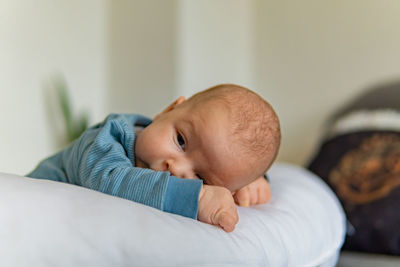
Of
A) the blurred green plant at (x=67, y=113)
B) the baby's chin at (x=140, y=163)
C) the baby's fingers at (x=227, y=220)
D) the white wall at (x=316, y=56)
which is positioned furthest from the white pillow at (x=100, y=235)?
the white wall at (x=316, y=56)

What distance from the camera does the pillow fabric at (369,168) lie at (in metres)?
1.44

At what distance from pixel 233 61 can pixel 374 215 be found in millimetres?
1532

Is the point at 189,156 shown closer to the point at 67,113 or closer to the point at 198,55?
the point at 67,113

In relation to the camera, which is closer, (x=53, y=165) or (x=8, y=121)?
(x=53, y=165)

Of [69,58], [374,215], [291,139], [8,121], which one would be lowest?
[291,139]

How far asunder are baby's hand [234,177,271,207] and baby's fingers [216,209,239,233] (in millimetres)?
244

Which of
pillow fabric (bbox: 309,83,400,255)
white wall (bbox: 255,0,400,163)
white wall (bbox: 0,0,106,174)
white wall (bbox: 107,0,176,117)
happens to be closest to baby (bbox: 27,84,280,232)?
pillow fabric (bbox: 309,83,400,255)

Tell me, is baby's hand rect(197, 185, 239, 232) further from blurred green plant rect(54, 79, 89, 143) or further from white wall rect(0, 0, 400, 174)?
blurred green plant rect(54, 79, 89, 143)

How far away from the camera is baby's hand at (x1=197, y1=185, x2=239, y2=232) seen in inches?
25.0

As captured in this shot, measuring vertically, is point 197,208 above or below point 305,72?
above

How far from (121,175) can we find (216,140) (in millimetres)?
171

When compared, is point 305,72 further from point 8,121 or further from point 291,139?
point 8,121

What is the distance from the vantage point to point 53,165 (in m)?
0.92

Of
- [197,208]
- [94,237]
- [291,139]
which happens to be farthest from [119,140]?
[291,139]
